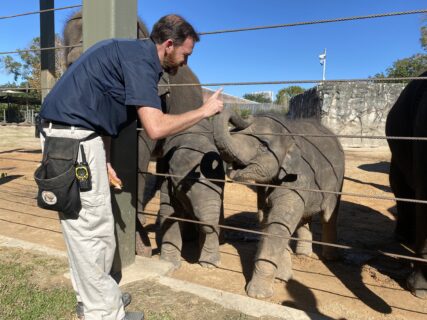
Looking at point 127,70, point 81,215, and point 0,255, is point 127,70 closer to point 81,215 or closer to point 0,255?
point 81,215

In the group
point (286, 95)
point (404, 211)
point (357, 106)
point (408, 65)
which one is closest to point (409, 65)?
point (408, 65)

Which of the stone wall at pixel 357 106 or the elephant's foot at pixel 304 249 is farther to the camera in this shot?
the stone wall at pixel 357 106

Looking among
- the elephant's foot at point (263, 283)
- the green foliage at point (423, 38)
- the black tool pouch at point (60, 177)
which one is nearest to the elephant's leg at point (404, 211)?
the elephant's foot at point (263, 283)

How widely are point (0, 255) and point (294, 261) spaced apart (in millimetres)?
2709

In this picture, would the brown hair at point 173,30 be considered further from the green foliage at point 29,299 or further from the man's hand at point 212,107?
the green foliage at point 29,299

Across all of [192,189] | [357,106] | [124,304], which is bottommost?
[124,304]

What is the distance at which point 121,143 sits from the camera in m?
2.85

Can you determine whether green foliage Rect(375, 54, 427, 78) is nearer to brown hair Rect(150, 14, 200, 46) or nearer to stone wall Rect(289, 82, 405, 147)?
stone wall Rect(289, 82, 405, 147)

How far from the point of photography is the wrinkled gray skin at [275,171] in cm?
298

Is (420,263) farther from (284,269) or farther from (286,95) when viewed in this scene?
(286,95)

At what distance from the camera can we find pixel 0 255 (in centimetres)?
319

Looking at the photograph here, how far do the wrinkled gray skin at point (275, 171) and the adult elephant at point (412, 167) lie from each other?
0.82 m

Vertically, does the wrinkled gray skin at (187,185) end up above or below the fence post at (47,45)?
below

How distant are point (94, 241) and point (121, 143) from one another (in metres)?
0.90
